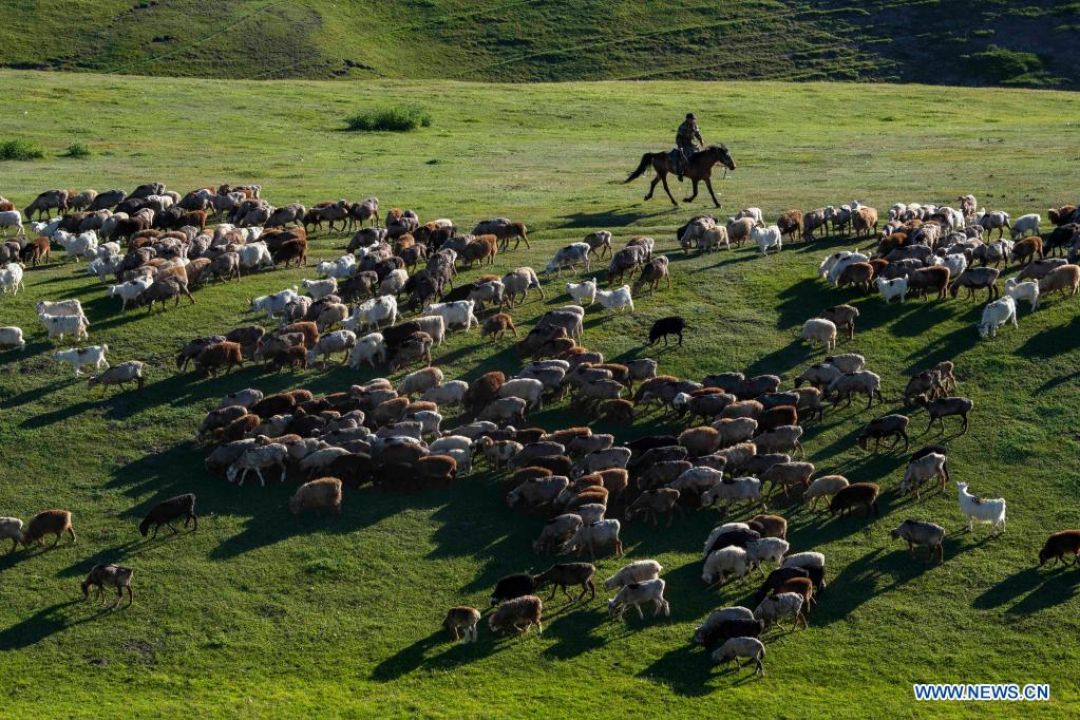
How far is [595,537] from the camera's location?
84.3 ft

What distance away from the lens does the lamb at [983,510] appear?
25.8 metres

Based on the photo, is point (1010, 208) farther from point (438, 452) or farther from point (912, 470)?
point (438, 452)

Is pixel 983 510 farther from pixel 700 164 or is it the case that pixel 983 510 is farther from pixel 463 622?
pixel 700 164

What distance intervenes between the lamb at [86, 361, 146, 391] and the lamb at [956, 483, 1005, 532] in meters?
18.1

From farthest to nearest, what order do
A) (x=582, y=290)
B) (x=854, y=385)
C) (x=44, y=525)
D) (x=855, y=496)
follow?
(x=582, y=290) → (x=854, y=385) → (x=855, y=496) → (x=44, y=525)

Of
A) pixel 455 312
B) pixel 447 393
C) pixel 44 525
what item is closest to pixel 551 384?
pixel 447 393

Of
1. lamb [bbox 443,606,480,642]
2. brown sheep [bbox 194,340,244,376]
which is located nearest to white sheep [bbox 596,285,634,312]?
brown sheep [bbox 194,340,244,376]

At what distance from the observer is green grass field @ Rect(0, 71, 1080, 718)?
22.0 m

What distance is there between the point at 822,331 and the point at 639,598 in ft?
40.0

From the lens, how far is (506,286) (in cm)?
3716

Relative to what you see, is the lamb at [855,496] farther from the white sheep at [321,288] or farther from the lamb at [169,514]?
the white sheep at [321,288]

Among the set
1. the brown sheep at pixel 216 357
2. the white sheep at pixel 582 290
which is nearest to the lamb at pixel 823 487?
the white sheep at pixel 582 290

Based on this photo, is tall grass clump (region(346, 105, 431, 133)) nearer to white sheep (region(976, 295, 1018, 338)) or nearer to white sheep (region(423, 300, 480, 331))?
white sheep (region(423, 300, 480, 331))

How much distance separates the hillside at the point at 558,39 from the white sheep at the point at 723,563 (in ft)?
241
